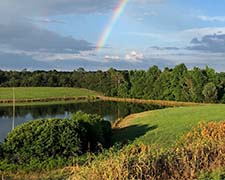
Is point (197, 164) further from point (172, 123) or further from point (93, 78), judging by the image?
point (93, 78)

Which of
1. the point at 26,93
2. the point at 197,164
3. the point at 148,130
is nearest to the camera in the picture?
the point at 197,164

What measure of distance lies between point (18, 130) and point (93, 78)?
100675 mm

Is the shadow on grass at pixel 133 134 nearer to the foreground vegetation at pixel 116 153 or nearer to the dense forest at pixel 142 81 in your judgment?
the foreground vegetation at pixel 116 153

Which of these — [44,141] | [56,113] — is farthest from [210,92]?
[44,141]

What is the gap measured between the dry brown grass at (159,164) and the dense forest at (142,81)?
233 feet

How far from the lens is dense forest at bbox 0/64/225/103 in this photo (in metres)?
81.2

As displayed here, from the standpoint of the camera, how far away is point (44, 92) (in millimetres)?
111188

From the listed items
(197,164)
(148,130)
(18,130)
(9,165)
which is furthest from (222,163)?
(148,130)

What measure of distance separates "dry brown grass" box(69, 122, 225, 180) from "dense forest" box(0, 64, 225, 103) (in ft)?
233

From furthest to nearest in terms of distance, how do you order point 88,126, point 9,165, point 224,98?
point 224,98 → point 88,126 → point 9,165

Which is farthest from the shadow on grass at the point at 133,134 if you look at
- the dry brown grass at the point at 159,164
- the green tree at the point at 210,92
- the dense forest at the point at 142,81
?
the dense forest at the point at 142,81

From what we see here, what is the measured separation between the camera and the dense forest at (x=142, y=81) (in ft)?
267

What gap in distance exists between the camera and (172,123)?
103 feet

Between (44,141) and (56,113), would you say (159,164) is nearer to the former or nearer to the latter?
(44,141)
